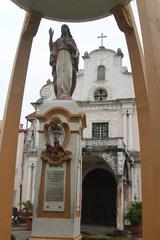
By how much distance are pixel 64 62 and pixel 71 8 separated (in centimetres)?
320

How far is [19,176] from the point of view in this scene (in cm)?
2691

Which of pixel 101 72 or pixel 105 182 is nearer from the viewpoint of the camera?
pixel 105 182

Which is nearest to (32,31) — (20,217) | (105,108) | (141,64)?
(141,64)

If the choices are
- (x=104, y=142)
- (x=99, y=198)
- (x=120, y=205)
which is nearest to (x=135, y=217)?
(x=120, y=205)

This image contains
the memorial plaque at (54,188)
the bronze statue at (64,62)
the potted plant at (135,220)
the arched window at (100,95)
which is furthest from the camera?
the arched window at (100,95)

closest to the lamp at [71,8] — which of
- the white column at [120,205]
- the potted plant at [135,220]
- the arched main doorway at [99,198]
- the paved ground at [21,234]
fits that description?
the paved ground at [21,234]

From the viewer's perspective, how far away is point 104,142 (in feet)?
72.3

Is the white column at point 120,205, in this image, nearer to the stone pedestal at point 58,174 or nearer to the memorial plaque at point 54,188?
the stone pedestal at point 58,174

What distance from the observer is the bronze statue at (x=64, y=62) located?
841cm

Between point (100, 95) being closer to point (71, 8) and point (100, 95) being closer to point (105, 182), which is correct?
point (105, 182)

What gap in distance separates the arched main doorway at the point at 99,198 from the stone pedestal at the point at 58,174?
15.8 metres

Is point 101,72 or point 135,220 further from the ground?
point 101,72

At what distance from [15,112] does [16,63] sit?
822 millimetres

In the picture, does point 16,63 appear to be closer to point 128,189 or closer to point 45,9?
point 45,9
